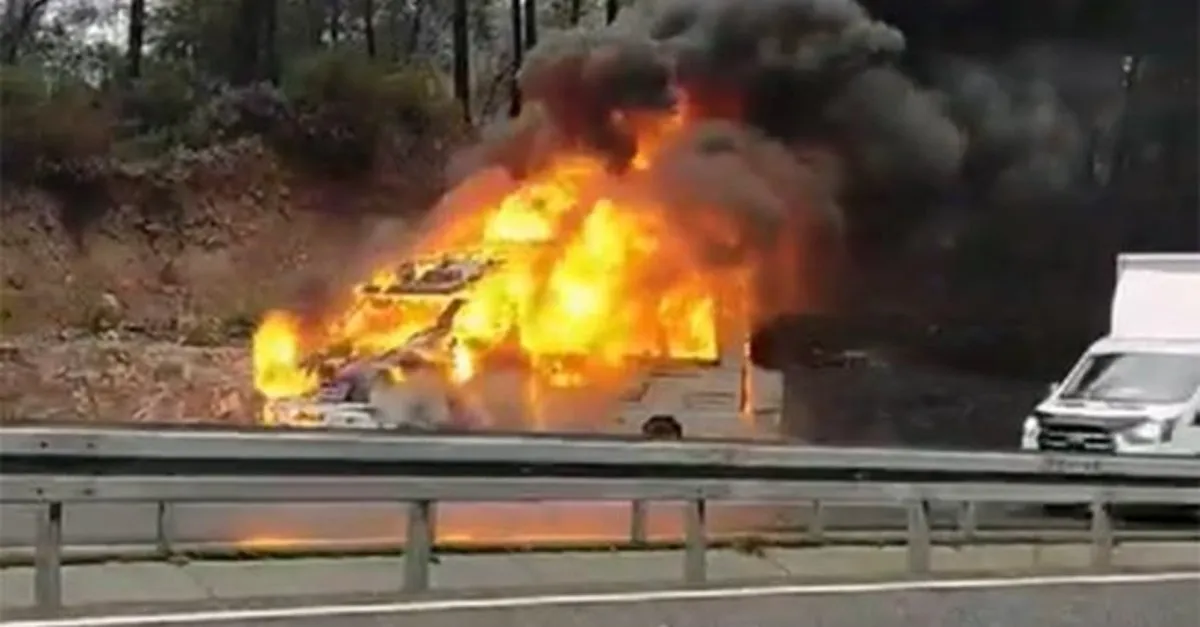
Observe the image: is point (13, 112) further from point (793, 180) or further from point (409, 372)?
point (793, 180)

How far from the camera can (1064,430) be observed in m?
16.9

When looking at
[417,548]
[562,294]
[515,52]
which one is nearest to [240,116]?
[515,52]

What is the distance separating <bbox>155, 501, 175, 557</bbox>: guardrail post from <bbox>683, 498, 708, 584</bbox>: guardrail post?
2.46 m

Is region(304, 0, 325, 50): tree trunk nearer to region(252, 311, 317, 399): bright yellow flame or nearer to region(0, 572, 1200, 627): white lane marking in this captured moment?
region(252, 311, 317, 399): bright yellow flame

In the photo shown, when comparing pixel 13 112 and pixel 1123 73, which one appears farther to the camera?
pixel 1123 73

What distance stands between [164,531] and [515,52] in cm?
446

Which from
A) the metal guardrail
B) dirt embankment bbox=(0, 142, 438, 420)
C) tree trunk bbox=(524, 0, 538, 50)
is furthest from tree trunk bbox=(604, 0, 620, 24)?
the metal guardrail

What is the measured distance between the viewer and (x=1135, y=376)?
17578mm

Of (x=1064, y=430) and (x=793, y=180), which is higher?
(x=793, y=180)

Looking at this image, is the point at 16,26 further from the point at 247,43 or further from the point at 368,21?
the point at 368,21

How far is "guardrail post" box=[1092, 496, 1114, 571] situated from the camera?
Result: 1173cm

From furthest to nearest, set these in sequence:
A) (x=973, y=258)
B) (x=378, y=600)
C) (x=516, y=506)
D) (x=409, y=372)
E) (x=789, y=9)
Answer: (x=973, y=258), (x=789, y=9), (x=409, y=372), (x=516, y=506), (x=378, y=600)

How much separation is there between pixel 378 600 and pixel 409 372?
12.8ft

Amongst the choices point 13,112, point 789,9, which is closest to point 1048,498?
point 789,9
